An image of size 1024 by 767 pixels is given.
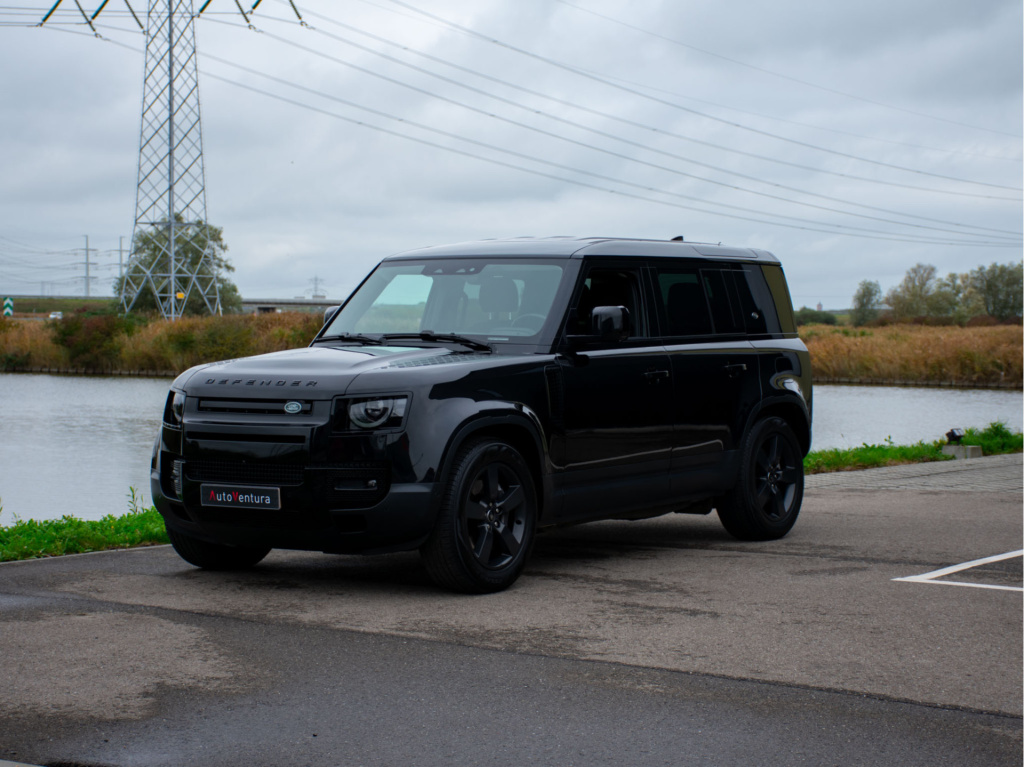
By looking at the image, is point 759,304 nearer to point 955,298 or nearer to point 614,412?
point 614,412

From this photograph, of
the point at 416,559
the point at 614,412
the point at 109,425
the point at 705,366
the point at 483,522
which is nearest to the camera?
the point at 483,522

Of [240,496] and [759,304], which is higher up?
[759,304]

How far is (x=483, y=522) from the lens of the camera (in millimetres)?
7062

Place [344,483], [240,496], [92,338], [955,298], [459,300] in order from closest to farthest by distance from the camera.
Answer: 1. [344,483]
2. [240,496]
3. [459,300]
4. [92,338]
5. [955,298]

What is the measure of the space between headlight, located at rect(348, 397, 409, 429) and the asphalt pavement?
0.98 m

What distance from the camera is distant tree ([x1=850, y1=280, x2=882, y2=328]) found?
113 metres

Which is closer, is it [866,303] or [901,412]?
[901,412]

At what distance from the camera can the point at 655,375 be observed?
827cm

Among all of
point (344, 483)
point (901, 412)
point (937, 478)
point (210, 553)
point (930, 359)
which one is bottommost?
point (901, 412)

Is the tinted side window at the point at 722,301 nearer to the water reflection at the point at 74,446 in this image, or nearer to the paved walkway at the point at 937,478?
the paved walkway at the point at 937,478

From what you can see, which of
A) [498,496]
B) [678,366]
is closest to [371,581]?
[498,496]

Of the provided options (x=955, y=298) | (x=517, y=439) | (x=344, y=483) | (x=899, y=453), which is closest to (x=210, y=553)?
(x=344, y=483)

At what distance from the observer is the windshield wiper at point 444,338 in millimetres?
7598

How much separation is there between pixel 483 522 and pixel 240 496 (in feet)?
4.37
